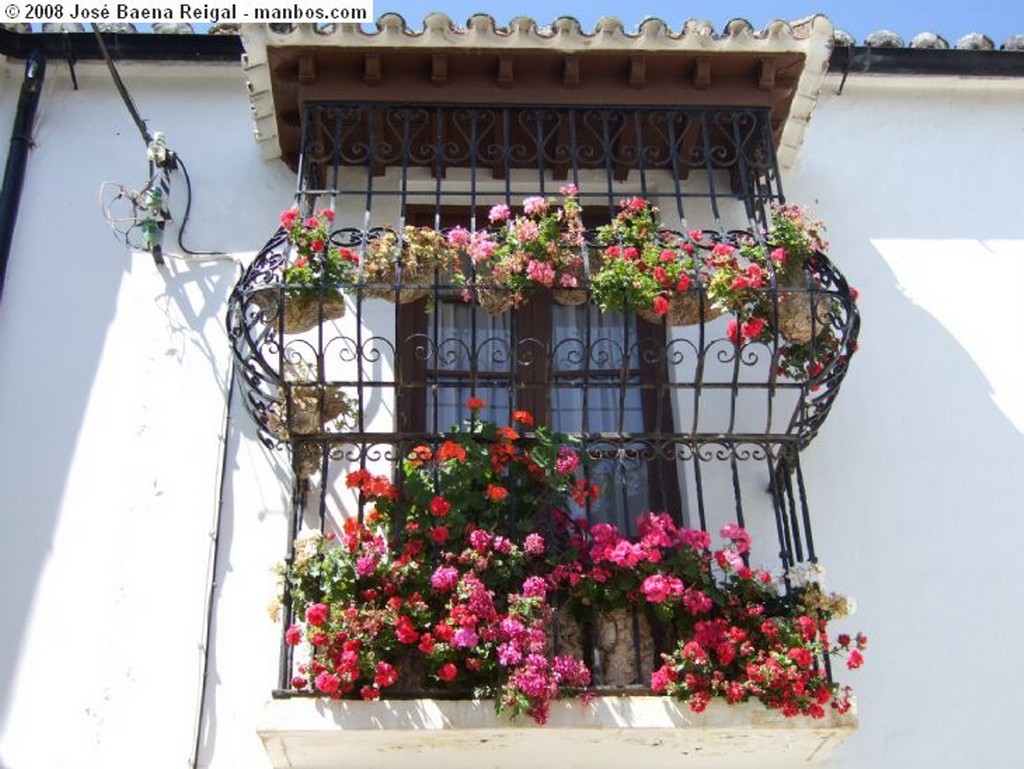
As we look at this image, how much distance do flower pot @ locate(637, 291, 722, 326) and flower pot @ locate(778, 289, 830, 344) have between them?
255 mm

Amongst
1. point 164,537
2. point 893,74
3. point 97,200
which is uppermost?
point 893,74

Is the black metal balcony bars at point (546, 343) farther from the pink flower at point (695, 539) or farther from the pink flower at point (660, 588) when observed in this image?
the pink flower at point (660, 588)

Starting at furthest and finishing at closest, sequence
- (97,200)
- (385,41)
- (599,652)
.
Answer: (97,200) → (385,41) → (599,652)

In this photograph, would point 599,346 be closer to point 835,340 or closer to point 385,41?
point 835,340

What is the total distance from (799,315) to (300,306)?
1.96 m

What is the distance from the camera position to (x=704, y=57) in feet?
20.0

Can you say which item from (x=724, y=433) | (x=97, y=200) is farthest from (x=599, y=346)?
(x=97, y=200)

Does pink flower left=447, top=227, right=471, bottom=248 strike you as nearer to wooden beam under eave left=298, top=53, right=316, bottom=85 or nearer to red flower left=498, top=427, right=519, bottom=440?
red flower left=498, top=427, right=519, bottom=440

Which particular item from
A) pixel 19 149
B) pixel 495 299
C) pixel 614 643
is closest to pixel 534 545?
pixel 614 643

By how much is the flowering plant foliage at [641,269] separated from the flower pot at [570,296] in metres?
0.10

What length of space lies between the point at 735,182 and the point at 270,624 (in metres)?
2.94

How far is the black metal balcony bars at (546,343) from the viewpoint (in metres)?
5.45

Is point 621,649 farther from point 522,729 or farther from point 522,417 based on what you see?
point 522,417

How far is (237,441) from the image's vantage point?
19.2 ft
